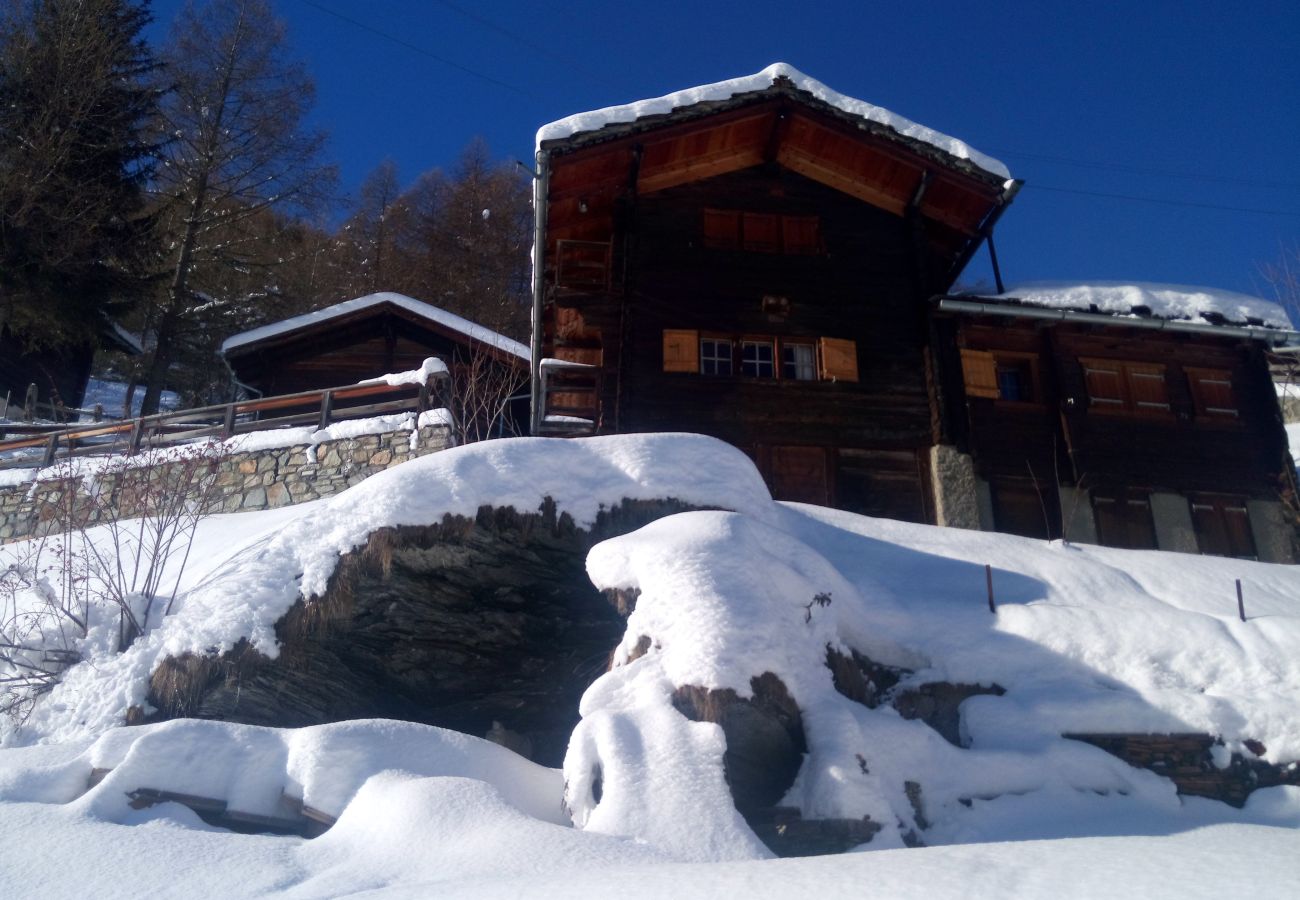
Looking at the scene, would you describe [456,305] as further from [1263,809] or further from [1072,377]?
[1263,809]

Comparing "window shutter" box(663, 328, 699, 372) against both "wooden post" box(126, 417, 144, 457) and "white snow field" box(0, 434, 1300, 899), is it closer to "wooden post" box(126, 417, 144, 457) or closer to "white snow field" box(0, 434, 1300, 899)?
"white snow field" box(0, 434, 1300, 899)

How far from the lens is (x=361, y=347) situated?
1984cm

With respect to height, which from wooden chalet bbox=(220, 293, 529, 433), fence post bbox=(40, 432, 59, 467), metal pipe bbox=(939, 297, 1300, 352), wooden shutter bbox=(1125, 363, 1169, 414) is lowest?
fence post bbox=(40, 432, 59, 467)

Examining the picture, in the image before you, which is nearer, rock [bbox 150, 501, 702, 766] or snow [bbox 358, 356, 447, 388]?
rock [bbox 150, 501, 702, 766]

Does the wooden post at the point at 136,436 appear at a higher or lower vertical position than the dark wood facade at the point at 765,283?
lower

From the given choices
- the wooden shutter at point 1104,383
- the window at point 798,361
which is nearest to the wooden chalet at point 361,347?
the window at point 798,361

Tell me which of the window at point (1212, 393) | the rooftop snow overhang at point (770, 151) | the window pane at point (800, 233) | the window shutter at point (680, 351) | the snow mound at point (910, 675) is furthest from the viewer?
the window at point (1212, 393)

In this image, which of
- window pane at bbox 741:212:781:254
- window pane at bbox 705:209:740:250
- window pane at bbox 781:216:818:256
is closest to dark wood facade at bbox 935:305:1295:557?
window pane at bbox 781:216:818:256

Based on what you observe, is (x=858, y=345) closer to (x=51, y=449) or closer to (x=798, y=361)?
(x=798, y=361)

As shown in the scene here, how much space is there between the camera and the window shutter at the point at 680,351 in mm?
14461

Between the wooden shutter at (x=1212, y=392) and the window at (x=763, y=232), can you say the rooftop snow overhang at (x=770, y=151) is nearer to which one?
the window at (x=763, y=232)

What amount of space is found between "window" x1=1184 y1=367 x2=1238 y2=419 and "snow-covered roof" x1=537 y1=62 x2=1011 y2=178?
4.97 metres

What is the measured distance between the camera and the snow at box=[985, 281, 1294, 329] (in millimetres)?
15578

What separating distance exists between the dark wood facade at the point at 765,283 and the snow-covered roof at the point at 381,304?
244 centimetres
